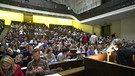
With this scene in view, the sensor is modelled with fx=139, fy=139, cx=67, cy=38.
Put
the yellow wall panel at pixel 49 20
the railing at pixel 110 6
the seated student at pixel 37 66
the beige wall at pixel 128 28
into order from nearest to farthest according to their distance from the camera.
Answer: the seated student at pixel 37 66, the railing at pixel 110 6, the beige wall at pixel 128 28, the yellow wall panel at pixel 49 20

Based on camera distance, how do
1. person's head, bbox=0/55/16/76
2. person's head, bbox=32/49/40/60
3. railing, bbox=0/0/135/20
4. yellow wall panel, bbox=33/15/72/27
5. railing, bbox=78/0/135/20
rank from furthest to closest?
yellow wall panel, bbox=33/15/72/27 < railing, bbox=0/0/135/20 < railing, bbox=78/0/135/20 < person's head, bbox=32/49/40/60 < person's head, bbox=0/55/16/76

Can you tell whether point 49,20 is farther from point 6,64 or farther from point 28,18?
point 6,64

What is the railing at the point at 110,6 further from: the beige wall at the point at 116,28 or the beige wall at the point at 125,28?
the beige wall at the point at 116,28

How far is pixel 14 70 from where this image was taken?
230 centimetres

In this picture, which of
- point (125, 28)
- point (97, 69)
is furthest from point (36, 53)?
point (125, 28)

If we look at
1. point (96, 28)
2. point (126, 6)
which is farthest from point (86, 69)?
point (96, 28)

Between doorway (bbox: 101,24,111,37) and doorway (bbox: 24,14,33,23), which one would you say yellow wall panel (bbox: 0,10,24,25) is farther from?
doorway (bbox: 101,24,111,37)

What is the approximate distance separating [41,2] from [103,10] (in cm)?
792

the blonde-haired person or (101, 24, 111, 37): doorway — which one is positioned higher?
(101, 24, 111, 37): doorway

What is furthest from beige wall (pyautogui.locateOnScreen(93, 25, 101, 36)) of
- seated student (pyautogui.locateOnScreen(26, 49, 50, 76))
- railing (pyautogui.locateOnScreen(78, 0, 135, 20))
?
seated student (pyautogui.locateOnScreen(26, 49, 50, 76))

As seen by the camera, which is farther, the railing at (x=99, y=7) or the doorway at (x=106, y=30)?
the doorway at (x=106, y=30)

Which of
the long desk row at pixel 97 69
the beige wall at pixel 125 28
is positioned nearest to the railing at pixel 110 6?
the beige wall at pixel 125 28

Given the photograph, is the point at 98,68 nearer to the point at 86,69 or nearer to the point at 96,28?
the point at 86,69

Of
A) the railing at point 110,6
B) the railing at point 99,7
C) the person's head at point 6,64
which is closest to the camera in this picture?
the person's head at point 6,64
